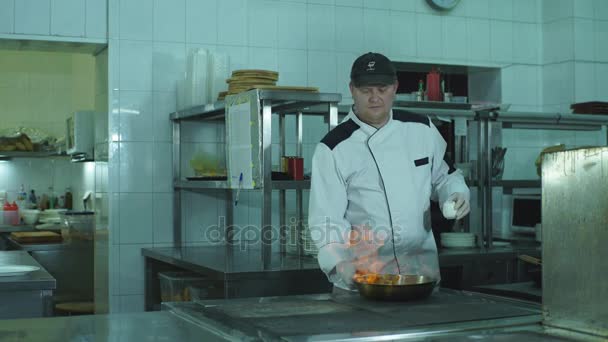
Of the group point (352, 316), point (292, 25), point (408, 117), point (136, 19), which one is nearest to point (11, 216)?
point (136, 19)

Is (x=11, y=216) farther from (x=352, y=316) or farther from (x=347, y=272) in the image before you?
(x=352, y=316)

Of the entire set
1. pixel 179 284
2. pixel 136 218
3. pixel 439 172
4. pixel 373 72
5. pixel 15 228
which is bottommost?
pixel 179 284

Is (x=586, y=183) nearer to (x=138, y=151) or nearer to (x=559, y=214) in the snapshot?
(x=559, y=214)

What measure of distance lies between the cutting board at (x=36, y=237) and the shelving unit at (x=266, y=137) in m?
2.57

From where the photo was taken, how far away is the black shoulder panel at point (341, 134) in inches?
125

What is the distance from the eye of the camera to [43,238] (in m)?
6.90

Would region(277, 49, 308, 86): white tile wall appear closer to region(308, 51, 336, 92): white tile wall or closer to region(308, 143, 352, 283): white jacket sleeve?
region(308, 51, 336, 92): white tile wall

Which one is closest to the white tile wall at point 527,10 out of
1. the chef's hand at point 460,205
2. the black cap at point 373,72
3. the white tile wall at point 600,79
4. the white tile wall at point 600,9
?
the white tile wall at point 600,9

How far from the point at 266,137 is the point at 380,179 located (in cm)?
73

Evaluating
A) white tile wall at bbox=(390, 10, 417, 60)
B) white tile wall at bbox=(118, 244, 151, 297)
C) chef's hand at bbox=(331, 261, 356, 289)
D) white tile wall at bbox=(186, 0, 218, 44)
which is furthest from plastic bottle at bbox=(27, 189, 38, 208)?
chef's hand at bbox=(331, 261, 356, 289)

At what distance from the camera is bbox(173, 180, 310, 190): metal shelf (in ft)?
12.4

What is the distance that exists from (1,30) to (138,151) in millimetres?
1044

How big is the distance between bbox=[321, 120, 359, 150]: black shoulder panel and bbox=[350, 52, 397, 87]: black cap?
0.18 m

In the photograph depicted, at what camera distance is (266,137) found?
368 centimetres
